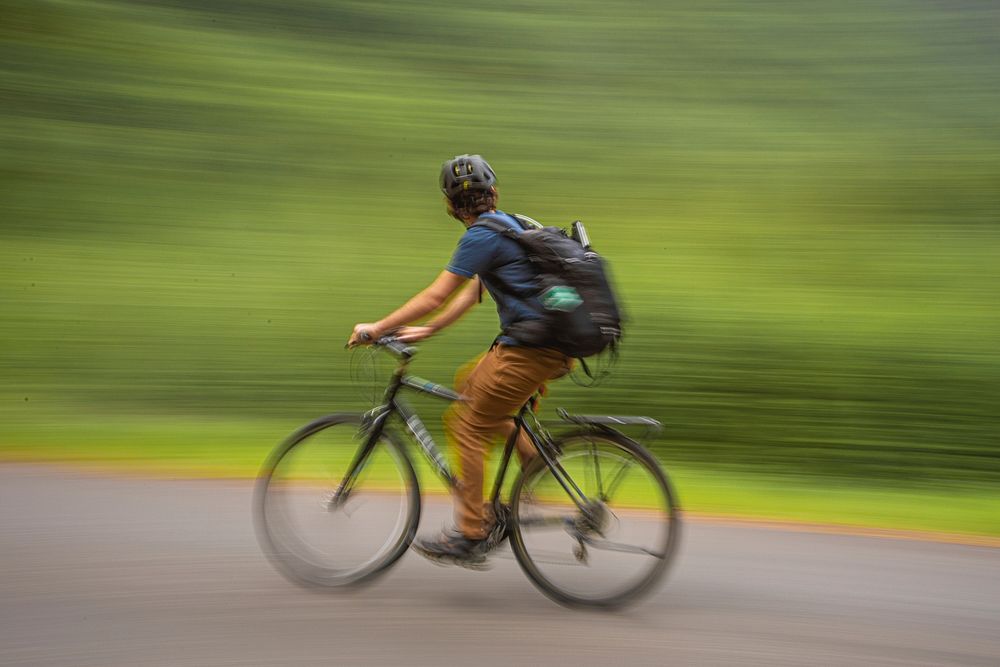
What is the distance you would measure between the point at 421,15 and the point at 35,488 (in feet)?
34.1

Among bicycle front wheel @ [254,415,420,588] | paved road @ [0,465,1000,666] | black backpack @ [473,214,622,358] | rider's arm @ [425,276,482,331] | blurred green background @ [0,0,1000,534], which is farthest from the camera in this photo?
blurred green background @ [0,0,1000,534]

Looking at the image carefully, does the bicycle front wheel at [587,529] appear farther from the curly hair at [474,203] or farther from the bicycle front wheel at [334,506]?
the curly hair at [474,203]

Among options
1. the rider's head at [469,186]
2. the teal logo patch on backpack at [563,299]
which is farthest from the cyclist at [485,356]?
the teal logo patch on backpack at [563,299]

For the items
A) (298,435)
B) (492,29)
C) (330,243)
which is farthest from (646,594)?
(492,29)

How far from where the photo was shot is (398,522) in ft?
14.9

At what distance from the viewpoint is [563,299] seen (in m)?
4.16

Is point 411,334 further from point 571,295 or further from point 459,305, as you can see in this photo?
point 571,295

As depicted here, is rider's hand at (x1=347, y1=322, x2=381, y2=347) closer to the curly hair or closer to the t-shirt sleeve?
the t-shirt sleeve

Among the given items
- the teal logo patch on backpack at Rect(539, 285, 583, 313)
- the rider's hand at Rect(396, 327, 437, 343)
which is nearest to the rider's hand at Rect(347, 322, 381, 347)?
the rider's hand at Rect(396, 327, 437, 343)

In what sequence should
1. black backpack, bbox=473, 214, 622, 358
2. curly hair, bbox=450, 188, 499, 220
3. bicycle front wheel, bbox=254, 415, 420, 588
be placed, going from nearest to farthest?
black backpack, bbox=473, 214, 622, 358, curly hair, bbox=450, 188, 499, 220, bicycle front wheel, bbox=254, 415, 420, 588

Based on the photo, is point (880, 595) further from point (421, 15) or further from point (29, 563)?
point (421, 15)

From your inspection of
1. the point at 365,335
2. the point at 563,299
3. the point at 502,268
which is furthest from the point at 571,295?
the point at 365,335

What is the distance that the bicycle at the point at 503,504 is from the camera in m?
4.41

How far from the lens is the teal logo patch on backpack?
415 centimetres
